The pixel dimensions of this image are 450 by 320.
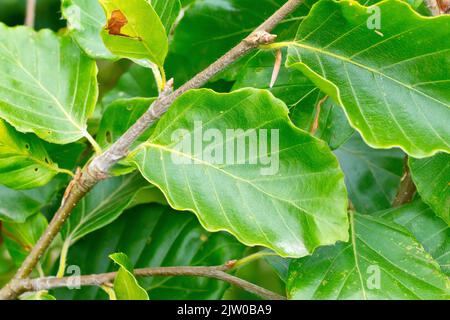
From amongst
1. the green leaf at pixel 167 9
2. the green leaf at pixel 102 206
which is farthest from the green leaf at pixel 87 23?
the green leaf at pixel 102 206

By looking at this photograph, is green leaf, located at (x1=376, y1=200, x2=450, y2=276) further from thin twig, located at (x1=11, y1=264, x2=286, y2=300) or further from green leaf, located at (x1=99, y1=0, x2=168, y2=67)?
green leaf, located at (x1=99, y1=0, x2=168, y2=67)

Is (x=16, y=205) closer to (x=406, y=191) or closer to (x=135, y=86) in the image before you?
(x=135, y=86)

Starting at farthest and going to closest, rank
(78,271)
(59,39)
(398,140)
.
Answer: (78,271) → (59,39) → (398,140)

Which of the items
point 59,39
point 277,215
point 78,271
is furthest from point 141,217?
point 277,215

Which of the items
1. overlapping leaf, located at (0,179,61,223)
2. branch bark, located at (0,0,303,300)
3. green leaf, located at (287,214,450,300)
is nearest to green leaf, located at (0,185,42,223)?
overlapping leaf, located at (0,179,61,223)

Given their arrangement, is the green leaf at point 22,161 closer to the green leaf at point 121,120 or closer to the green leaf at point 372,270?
the green leaf at point 121,120

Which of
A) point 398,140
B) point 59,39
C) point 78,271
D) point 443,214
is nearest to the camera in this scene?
point 398,140

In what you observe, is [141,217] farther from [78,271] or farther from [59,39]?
[59,39]

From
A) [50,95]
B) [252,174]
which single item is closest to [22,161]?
[50,95]
